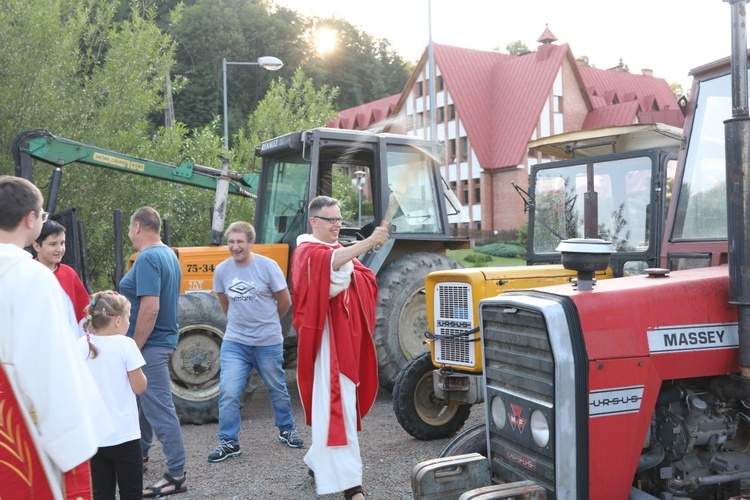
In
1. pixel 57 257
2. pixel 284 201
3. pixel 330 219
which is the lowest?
pixel 57 257

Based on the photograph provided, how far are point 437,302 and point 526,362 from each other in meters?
2.72

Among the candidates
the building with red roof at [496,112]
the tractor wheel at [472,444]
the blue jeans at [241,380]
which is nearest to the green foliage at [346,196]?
the blue jeans at [241,380]

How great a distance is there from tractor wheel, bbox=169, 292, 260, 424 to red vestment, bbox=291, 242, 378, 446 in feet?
8.30

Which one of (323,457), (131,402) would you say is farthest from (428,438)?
(131,402)

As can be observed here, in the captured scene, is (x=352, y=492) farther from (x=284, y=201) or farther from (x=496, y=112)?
(x=496, y=112)

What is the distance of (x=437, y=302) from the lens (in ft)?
20.0

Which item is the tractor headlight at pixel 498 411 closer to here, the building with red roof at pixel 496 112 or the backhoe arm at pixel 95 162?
the backhoe arm at pixel 95 162

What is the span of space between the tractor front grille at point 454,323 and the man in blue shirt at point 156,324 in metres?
1.98

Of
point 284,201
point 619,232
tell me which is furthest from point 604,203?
point 284,201

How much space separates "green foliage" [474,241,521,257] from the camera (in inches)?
1244

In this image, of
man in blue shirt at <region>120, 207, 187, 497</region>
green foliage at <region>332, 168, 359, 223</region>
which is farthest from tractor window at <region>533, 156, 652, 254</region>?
green foliage at <region>332, 168, 359, 223</region>

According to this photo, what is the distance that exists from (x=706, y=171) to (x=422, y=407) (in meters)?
3.13

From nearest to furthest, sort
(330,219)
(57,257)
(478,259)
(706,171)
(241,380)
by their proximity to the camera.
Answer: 1. (706,171)
2. (330,219)
3. (57,257)
4. (241,380)
5. (478,259)

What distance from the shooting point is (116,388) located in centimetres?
408
